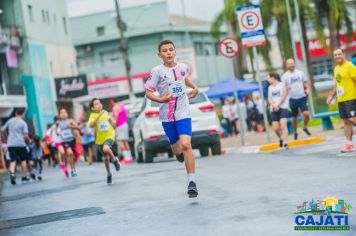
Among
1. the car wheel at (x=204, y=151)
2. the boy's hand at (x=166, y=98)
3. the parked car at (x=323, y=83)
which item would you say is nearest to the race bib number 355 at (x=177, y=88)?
the boy's hand at (x=166, y=98)

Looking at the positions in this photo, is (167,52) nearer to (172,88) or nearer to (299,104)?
(172,88)

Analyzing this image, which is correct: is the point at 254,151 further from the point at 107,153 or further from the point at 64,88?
the point at 64,88

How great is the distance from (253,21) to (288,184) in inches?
442

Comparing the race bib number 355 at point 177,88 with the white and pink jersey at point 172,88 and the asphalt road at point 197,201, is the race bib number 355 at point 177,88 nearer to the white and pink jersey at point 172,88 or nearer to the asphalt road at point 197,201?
the white and pink jersey at point 172,88

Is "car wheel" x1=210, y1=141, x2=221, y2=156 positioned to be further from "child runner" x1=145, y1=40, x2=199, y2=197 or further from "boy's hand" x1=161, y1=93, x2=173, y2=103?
"boy's hand" x1=161, y1=93, x2=173, y2=103

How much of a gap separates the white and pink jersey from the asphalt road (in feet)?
3.17

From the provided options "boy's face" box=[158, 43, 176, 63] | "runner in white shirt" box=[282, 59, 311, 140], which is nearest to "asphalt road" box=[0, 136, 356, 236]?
"boy's face" box=[158, 43, 176, 63]

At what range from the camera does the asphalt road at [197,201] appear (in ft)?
27.6

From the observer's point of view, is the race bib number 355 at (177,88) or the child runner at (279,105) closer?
the race bib number 355 at (177,88)

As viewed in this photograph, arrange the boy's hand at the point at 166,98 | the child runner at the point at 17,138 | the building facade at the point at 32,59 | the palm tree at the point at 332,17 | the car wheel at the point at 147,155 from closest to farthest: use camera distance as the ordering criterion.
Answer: the boy's hand at the point at 166,98, the child runner at the point at 17,138, the car wheel at the point at 147,155, the palm tree at the point at 332,17, the building facade at the point at 32,59

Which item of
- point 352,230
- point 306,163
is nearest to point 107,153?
point 306,163

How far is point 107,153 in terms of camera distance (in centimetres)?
1686

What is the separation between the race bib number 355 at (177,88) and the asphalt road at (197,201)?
1199 mm

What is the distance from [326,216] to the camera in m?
7.10
